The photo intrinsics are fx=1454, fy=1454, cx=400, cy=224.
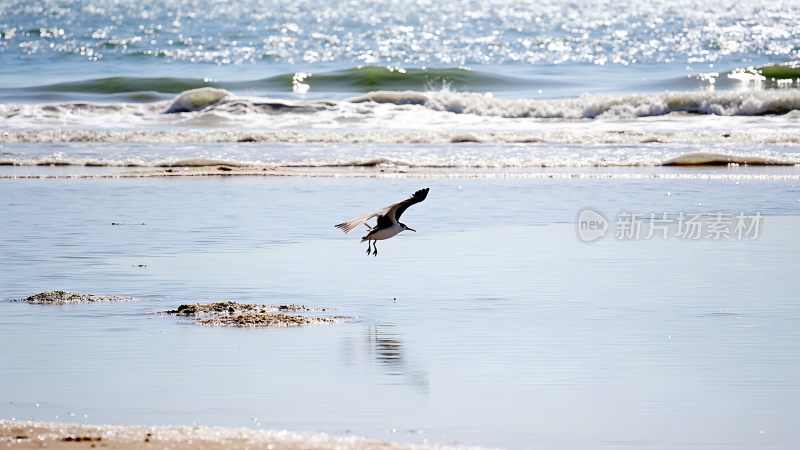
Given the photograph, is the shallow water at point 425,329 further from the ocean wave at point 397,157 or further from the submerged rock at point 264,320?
the ocean wave at point 397,157

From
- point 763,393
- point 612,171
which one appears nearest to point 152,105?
point 612,171

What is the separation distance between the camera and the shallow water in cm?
671

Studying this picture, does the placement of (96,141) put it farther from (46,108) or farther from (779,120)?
(779,120)

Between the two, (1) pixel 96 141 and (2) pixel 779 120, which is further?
(2) pixel 779 120

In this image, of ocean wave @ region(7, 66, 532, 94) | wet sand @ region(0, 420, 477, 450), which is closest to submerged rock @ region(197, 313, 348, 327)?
wet sand @ region(0, 420, 477, 450)

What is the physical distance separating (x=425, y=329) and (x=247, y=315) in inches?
46.6

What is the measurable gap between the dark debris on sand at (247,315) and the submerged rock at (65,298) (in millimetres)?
698

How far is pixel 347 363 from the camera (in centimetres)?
799

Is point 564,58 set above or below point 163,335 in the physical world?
above

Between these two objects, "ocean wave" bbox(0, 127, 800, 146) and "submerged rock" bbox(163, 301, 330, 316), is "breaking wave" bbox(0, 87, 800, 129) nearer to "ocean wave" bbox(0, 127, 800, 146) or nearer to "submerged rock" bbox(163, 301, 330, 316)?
"ocean wave" bbox(0, 127, 800, 146)

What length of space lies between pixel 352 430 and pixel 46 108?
3156 centimetres

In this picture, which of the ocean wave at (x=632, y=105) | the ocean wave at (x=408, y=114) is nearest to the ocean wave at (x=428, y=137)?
the ocean wave at (x=408, y=114)

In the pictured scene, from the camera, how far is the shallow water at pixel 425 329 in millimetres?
6707

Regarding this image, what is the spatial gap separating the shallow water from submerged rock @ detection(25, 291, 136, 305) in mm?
163
